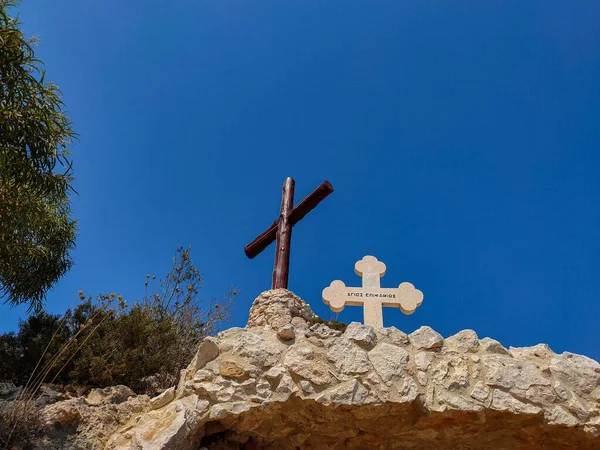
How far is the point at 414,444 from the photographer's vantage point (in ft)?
12.8

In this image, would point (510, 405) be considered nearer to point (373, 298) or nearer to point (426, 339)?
point (426, 339)

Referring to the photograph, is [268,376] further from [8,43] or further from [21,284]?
[21,284]

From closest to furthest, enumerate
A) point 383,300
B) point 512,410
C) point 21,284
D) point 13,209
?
point 512,410 < point 383,300 < point 13,209 < point 21,284

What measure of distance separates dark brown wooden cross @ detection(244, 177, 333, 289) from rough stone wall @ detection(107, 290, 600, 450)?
183 centimetres

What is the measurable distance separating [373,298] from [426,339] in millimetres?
1703

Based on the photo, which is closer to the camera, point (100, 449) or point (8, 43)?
point (100, 449)

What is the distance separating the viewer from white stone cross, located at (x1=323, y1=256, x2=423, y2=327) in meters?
5.50

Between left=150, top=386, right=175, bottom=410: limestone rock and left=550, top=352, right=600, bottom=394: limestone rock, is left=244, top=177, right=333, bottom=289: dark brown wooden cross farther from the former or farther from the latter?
left=550, top=352, right=600, bottom=394: limestone rock

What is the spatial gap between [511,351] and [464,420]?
2.56ft

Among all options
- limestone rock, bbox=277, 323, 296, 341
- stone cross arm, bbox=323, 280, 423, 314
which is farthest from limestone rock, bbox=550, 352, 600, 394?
limestone rock, bbox=277, 323, 296, 341

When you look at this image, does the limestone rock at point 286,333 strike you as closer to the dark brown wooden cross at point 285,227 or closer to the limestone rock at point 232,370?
the limestone rock at point 232,370

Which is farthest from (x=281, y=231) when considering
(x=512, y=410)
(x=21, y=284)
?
(x=21, y=284)

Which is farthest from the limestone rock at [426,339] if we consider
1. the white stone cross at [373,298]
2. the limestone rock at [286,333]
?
the white stone cross at [373,298]

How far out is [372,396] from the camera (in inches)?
139
